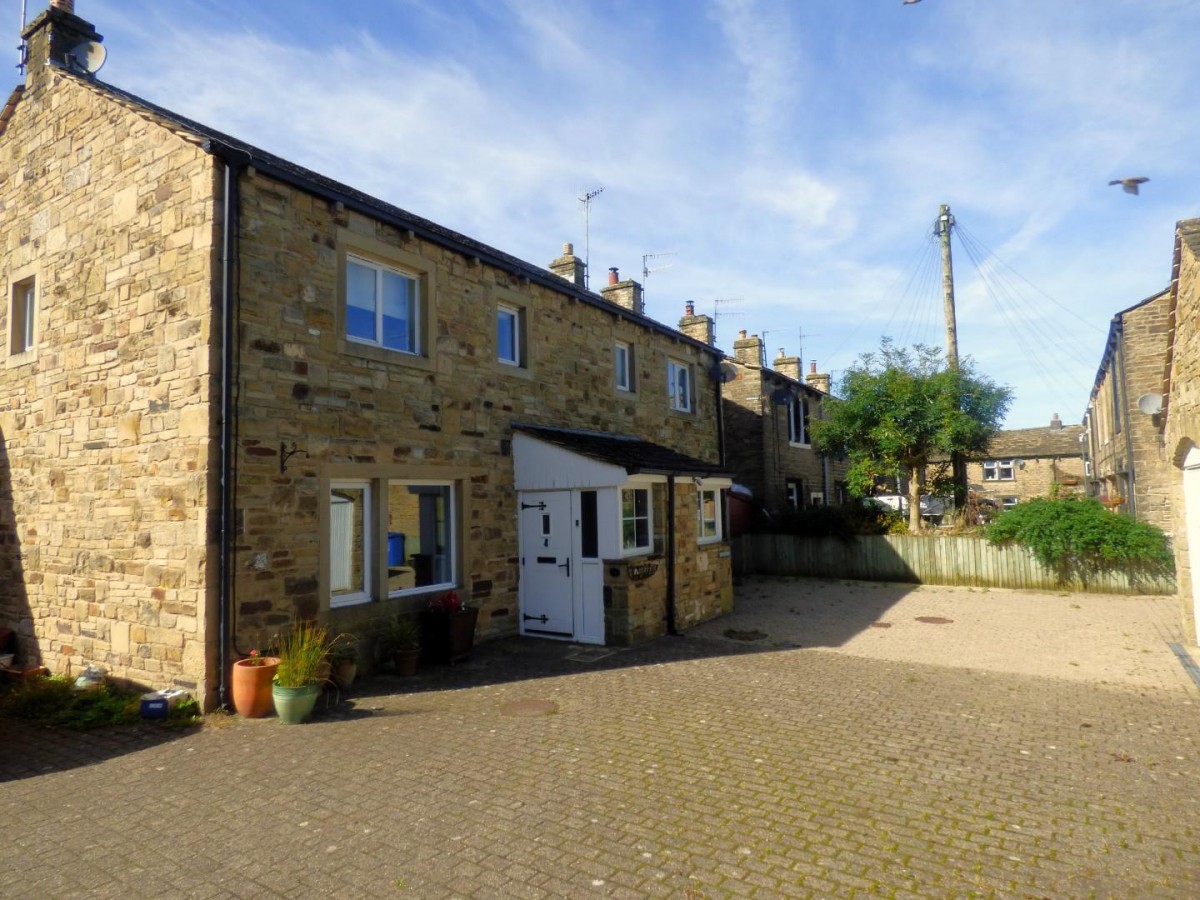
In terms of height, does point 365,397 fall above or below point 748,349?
below

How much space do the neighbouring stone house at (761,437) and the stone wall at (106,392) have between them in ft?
49.2

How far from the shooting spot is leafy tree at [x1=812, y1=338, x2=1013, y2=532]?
19.2 meters

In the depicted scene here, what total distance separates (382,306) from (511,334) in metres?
2.75

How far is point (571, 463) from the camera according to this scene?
36.4 ft

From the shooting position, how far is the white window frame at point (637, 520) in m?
10.9

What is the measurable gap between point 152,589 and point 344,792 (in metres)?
4.24

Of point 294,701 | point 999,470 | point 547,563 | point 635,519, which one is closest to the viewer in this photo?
point 294,701

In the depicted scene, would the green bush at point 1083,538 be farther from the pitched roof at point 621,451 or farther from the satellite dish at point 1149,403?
the pitched roof at point 621,451

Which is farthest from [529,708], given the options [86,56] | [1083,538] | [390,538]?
[1083,538]

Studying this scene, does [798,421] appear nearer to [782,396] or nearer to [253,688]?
[782,396]

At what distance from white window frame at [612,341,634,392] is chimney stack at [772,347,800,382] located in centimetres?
1283

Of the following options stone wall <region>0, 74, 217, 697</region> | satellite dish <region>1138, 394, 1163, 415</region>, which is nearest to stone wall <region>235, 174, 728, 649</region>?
stone wall <region>0, 74, 217, 697</region>

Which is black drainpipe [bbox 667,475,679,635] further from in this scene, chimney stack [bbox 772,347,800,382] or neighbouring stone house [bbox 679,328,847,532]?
chimney stack [bbox 772,347,800,382]

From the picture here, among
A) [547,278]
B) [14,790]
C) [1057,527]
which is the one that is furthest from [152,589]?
[1057,527]
